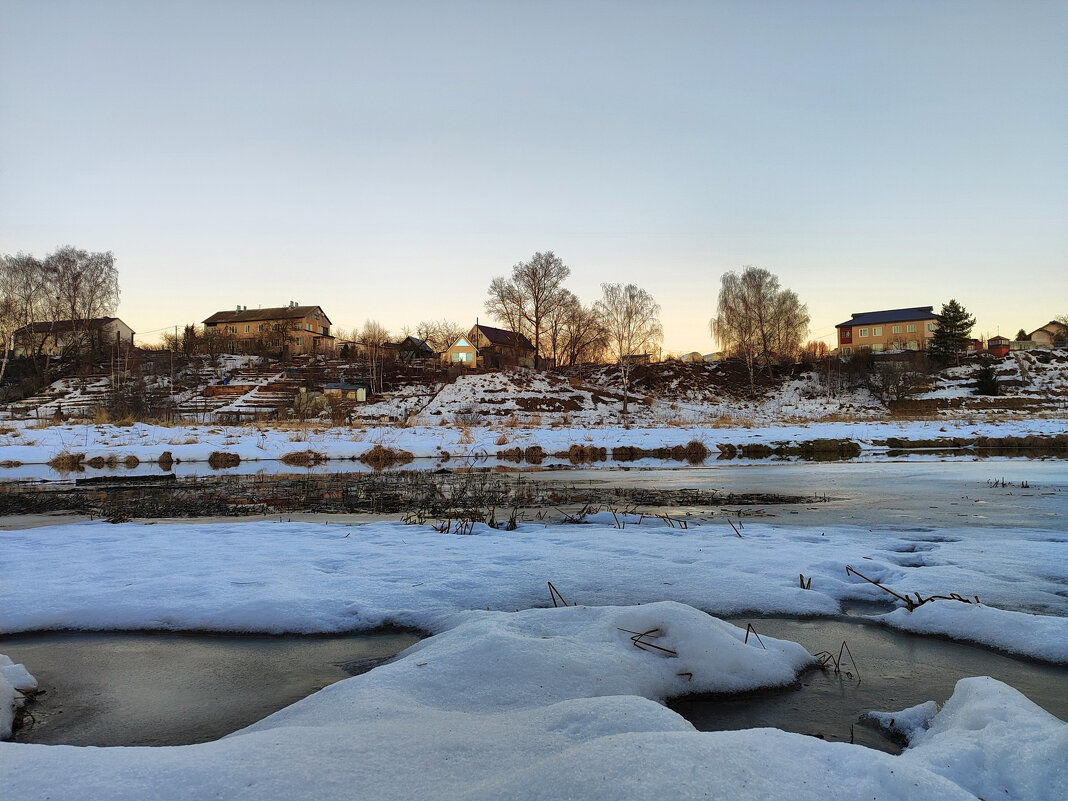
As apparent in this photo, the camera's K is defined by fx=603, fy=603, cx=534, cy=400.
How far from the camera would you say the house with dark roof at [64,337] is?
54625 mm

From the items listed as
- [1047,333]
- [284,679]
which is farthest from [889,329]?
[284,679]

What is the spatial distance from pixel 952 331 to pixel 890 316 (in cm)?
2031

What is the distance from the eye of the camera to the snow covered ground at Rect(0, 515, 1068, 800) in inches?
65.6

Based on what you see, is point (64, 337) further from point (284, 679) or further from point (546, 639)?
point (546, 639)

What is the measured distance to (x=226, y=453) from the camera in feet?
56.5

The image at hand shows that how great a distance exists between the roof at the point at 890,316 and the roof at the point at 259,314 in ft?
220

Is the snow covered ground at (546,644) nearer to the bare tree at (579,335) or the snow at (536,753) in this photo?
the snow at (536,753)

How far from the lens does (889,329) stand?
7162cm

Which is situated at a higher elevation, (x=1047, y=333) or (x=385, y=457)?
(x=1047, y=333)

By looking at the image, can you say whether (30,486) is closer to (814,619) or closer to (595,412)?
(814,619)

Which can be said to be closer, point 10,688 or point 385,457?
point 10,688

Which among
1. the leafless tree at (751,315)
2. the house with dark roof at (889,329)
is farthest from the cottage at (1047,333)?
the leafless tree at (751,315)

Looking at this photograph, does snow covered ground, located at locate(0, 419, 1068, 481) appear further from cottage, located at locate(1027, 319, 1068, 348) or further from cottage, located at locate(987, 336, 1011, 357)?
cottage, located at locate(1027, 319, 1068, 348)

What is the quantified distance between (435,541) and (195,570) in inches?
78.2
